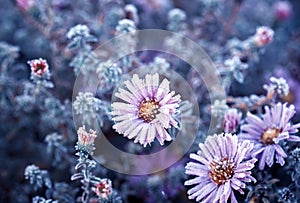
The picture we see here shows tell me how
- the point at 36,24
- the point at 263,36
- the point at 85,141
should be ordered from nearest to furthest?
the point at 85,141
the point at 263,36
the point at 36,24

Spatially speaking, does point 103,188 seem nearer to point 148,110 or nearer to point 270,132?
point 148,110

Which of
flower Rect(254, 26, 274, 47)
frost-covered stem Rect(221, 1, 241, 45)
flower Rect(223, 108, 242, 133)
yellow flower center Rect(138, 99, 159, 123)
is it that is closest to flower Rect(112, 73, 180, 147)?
yellow flower center Rect(138, 99, 159, 123)

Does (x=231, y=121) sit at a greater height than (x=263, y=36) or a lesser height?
lesser

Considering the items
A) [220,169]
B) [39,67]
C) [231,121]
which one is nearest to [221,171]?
[220,169]

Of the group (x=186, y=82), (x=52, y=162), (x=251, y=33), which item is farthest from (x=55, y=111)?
(x=251, y=33)

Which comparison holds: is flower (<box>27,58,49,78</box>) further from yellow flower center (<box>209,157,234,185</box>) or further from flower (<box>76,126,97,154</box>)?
yellow flower center (<box>209,157,234,185</box>)

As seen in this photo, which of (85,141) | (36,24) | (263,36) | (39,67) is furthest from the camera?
(36,24)
